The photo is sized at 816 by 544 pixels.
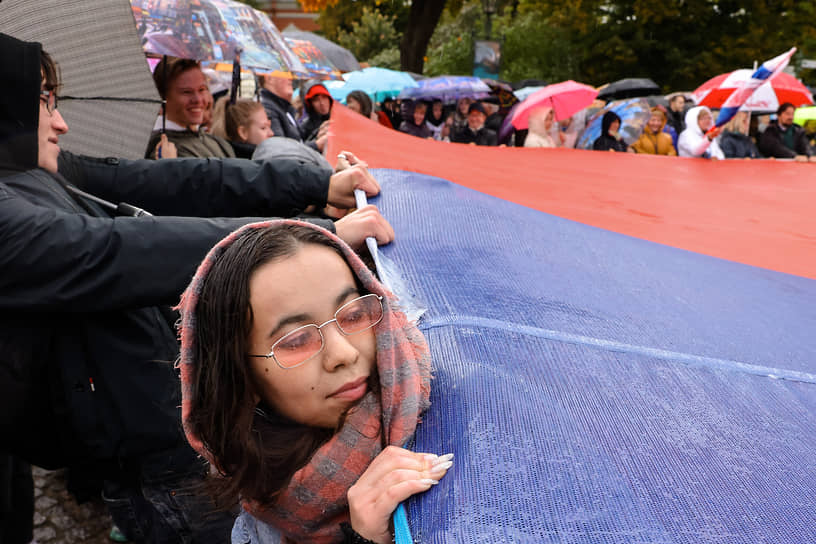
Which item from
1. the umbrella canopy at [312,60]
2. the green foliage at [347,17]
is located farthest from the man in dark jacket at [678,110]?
the green foliage at [347,17]

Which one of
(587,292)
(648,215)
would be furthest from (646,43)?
(587,292)

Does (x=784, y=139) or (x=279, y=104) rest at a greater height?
(x=279, y=104)

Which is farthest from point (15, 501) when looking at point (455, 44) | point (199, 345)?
point (455, 44)

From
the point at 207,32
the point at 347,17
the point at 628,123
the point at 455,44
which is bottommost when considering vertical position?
the point at 628,123

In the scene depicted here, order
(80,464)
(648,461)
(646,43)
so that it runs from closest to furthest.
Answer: (648,461) < (80,464) < (646,43)

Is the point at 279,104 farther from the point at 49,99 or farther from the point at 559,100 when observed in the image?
the point at 49,99

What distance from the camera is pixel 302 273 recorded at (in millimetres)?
998

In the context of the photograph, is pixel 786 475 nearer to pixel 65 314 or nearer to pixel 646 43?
pixel 65 314

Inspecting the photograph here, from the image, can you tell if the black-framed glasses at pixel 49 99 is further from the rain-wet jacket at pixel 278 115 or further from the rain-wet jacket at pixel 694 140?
the rain-wet jacket at pixel 694 140

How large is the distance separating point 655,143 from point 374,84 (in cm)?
458

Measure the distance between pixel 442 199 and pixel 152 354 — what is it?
0.92 m

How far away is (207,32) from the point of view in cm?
331

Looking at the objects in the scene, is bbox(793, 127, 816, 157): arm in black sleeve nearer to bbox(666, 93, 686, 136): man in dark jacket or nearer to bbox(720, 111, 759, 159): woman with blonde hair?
bbox(720, 111, 759, 159): woman with blonde hair

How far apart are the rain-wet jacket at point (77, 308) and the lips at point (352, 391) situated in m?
0.58
